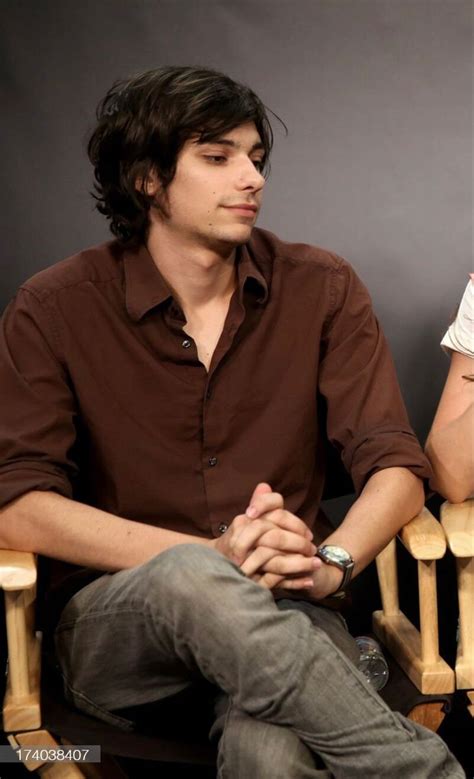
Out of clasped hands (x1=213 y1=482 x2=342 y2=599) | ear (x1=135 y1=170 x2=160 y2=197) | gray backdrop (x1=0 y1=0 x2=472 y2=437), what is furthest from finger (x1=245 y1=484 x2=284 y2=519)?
gray backdrop (x1=0 y1=0 x2=472 y2=437)

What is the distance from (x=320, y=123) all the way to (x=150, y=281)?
3.02 ft

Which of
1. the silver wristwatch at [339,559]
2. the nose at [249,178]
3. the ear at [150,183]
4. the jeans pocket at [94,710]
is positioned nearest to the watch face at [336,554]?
the silver wristwatch at [339,559]

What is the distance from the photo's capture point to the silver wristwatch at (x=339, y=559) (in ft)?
7.28

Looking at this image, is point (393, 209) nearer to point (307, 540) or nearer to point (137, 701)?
point (307, 540)

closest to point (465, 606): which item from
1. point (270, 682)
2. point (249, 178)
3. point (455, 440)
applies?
point (455, 440)

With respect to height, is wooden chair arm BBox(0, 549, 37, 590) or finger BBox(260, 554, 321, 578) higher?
finger BBox(260, 554, 321, 578)

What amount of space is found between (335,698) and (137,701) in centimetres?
46

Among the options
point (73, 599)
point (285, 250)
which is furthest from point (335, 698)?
point (285, 250)

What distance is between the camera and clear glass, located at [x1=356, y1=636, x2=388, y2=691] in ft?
7.79

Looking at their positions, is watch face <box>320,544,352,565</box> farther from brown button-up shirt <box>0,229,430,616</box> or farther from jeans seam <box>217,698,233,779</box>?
jeans seam <box>217,698,233,779</box>

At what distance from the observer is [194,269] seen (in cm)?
246

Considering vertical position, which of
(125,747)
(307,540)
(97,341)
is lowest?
(125,747)

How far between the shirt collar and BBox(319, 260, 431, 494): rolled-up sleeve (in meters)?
0.18

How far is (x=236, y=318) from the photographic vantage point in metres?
2.44
